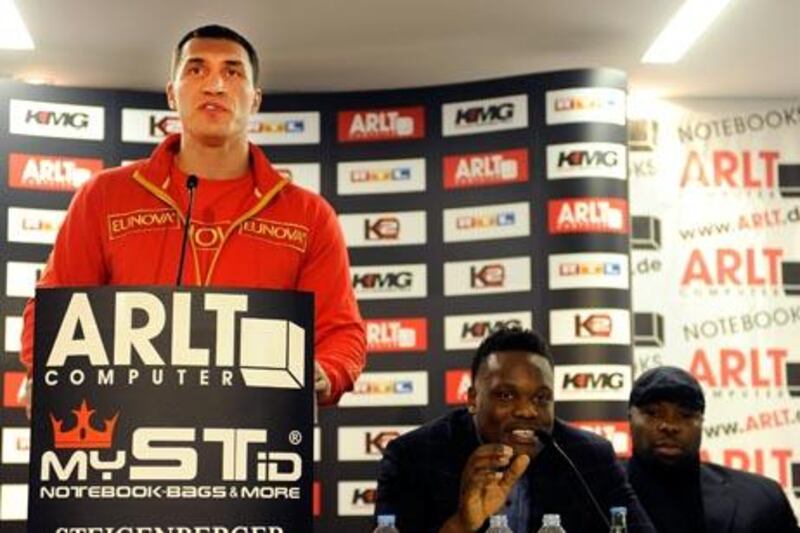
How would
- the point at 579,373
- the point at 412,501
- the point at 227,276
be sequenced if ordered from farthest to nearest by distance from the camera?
1. the point at 579,373
2. the point at 412,501
3. the point at 227,276

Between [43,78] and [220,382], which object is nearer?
[220,382]

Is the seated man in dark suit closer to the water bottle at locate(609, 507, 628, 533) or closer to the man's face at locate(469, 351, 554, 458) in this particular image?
the man's face at locate(469, 351, 554, 458)

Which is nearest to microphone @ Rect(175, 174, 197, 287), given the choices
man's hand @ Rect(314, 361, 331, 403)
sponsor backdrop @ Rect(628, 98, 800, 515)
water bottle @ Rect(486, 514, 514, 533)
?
man's hand @ Rect(314, 361, 331, 403)

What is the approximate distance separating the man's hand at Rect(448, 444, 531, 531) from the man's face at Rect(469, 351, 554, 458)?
1.09 feet

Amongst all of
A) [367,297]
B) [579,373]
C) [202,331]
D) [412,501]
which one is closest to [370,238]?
[367,297]

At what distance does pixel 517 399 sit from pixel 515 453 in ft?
0.56

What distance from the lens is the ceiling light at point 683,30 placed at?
5.41m

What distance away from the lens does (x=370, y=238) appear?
20.8ft

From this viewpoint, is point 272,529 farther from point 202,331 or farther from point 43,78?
point 43,78

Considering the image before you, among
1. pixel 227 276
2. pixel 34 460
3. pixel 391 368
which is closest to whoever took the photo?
pixel 34 460

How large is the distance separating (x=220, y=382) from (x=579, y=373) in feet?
14.2

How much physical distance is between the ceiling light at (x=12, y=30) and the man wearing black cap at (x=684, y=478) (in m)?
3.23

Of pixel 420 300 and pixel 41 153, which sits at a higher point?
pixel 41 153

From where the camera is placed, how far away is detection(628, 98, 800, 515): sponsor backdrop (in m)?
6.36
